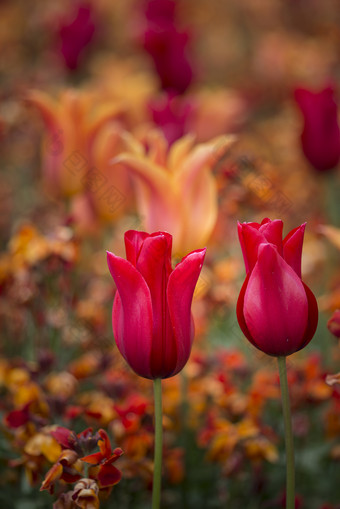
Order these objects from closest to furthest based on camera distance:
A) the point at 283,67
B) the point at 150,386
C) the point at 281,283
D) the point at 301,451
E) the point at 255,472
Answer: the point at 281,283 < the point at 255,472 < the point at 301,451 < the point at 150,386 < the point at 283,67

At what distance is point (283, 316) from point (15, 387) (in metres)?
0.41

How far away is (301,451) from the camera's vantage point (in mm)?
781

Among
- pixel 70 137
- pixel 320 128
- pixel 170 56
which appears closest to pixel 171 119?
pixel 70 137

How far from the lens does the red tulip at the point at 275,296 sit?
427 mm

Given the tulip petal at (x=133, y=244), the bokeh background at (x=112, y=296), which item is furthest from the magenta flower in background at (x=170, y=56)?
the tulip petal at (x=133, y=244)

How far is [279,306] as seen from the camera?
43 centimetres

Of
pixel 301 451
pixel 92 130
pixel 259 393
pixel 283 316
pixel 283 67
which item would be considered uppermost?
pixel 283 67

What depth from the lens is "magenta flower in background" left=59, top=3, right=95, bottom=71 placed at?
59.0 inches

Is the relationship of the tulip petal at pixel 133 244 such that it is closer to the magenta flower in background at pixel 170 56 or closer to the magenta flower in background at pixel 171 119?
the magenta flower in background at pixel 171 119

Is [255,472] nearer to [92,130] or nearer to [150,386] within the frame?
[150,386]

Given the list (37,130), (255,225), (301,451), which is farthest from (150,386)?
(37,130)

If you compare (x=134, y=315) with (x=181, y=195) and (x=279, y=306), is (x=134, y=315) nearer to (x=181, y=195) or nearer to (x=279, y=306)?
(x=279, y=306)

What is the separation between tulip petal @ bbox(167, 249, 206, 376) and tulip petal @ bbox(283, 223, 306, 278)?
6 cm

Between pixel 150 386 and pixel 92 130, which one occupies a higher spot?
pixel 92 130
